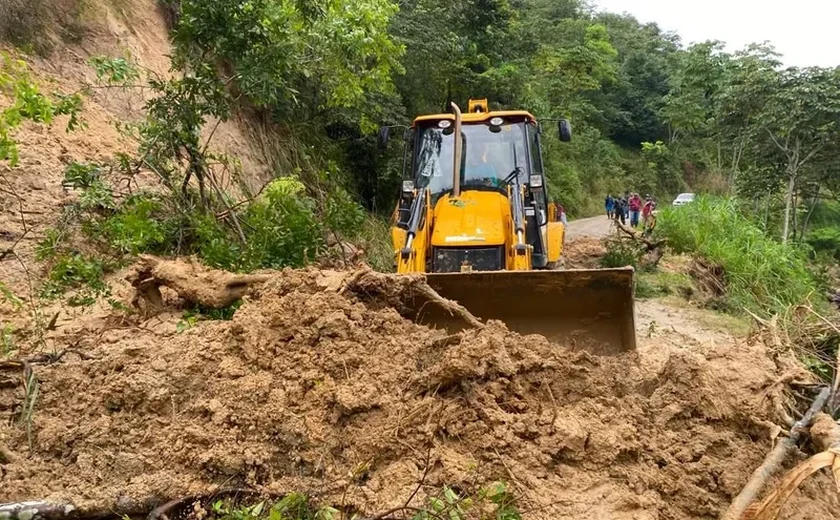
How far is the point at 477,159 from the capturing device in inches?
286

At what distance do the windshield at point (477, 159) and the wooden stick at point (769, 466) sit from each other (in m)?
4.03

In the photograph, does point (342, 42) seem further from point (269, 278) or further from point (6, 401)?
point (6, 401)

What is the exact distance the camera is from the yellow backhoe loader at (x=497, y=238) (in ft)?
15.5

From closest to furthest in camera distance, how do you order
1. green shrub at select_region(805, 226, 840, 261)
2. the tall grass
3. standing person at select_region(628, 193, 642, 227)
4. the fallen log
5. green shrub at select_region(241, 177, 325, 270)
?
the fallen log < green shrub at select_region(241, 177, 325, 270) < the tall grass < green shrub at select_region(805, 226, 840, 261) < standing person at select_region(628, 193, 642, 227)

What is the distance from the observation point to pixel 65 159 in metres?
8.03

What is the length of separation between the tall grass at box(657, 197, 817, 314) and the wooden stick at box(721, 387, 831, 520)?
6687 mm

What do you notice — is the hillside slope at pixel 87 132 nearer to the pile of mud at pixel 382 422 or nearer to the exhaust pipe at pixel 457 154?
the pile of mud at pixel 382 422

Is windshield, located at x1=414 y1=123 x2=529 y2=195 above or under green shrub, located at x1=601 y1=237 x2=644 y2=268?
above

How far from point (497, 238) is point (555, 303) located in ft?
5.15

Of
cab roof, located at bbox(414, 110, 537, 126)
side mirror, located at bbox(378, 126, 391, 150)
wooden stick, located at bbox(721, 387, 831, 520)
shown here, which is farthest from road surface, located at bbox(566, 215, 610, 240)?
wooden stick, located at bbox(721, 387, 831, 520)

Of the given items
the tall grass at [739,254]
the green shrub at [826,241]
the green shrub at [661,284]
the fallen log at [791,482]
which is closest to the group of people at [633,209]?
the green shrub at [826,241]

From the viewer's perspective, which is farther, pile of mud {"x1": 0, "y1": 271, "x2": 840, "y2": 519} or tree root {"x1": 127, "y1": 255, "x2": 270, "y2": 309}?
tree root {"x1": 127, "y1": 255, "x2": 270, "y2": 309}

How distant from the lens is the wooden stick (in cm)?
280

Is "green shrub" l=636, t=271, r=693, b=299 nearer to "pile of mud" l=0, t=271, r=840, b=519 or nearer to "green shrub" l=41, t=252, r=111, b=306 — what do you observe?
"pile of mud" l=0, t=271, r=840, b=519
